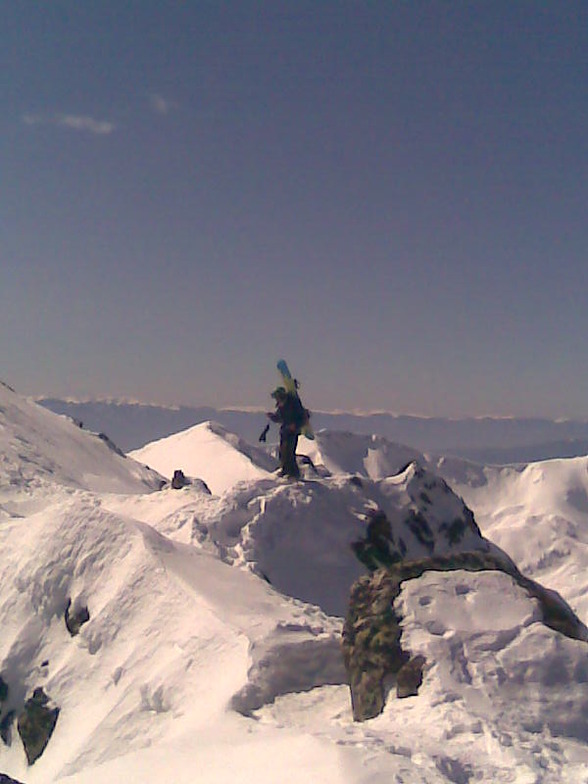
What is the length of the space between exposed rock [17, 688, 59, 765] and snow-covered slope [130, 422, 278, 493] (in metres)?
46.8

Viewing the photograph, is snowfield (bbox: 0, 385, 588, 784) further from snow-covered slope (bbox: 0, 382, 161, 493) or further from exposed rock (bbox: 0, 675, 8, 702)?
snow-covered slope (bbox: 0, 382, 161, 493)

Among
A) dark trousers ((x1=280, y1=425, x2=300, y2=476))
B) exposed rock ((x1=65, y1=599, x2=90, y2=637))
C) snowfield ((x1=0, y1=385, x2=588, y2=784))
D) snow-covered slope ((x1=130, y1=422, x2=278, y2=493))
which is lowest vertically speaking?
snow-covered slope ((x1=130, y1=422, x2=278, y2=493))

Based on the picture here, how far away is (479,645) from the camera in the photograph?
36.4 ft

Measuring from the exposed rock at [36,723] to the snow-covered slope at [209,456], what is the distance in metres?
46.8

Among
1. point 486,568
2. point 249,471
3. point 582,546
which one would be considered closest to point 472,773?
point 486,568

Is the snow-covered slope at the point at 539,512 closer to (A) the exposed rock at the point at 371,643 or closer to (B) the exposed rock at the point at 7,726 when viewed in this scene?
(A) the exposed rock at the point at 371,643

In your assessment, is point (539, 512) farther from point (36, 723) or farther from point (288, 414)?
point (36, 723)

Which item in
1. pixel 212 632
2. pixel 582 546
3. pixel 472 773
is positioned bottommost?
pixel 582 546

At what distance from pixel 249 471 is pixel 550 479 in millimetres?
39991

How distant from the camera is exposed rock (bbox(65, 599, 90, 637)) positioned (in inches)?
658

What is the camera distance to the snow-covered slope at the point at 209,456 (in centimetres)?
7012

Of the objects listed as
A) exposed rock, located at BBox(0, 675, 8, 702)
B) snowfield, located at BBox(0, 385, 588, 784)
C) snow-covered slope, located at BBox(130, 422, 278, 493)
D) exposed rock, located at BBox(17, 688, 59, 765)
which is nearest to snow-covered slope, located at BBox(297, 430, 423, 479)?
snow-covered slope, located at BBox(130, 422, 278, 493)

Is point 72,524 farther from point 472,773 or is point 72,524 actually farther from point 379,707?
point 472,773

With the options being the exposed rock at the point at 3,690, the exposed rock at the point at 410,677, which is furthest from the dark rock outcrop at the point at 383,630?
the exposed rock at the point at 3,690
